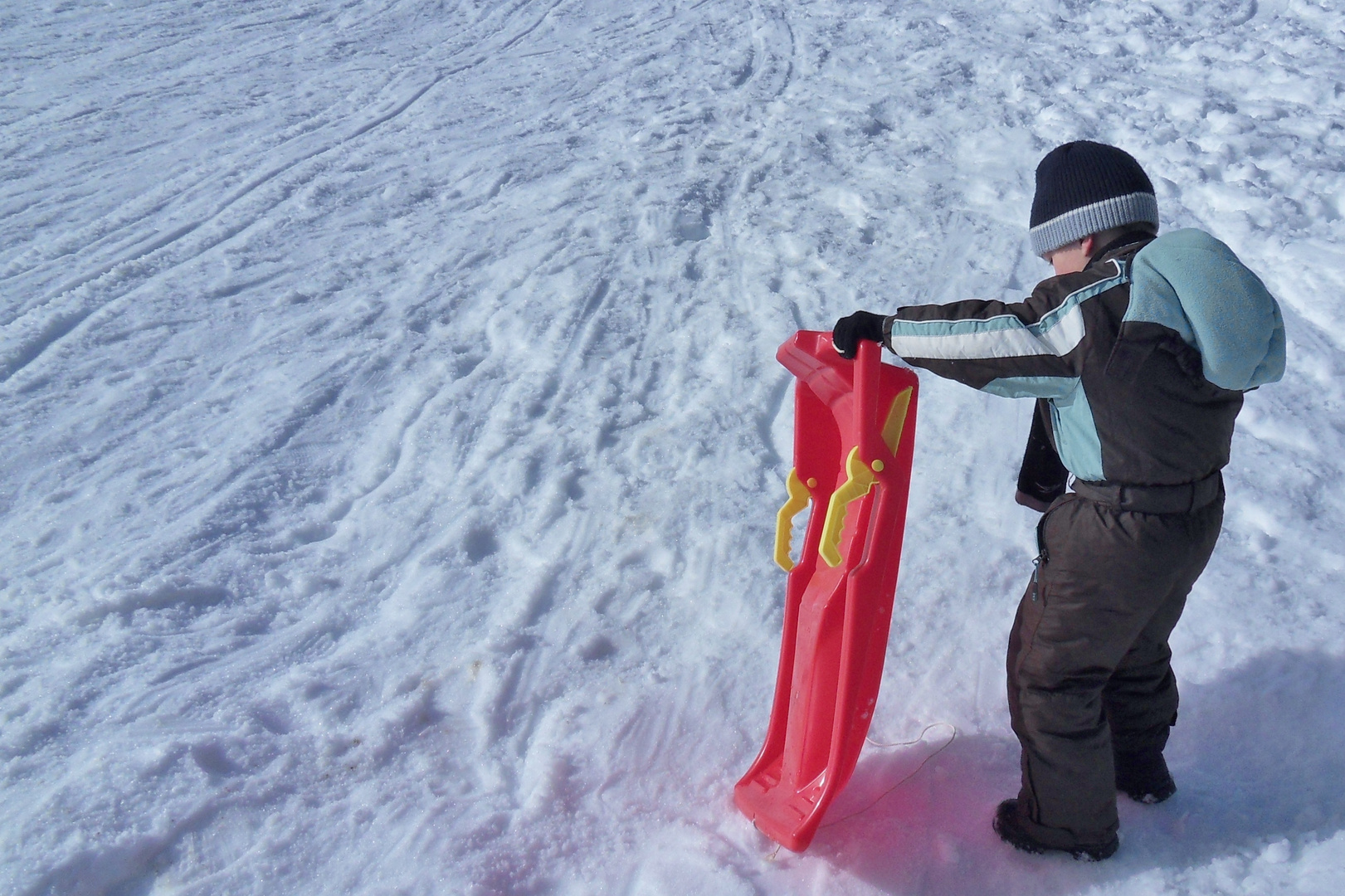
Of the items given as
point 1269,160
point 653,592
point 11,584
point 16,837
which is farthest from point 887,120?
point 16,837

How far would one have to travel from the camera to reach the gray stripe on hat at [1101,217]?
1790mm

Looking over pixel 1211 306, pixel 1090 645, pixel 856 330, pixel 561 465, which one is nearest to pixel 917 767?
pixel 1090 645

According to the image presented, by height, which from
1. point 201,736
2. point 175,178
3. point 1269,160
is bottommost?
point 1269,160

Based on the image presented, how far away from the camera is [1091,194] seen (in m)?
1.80

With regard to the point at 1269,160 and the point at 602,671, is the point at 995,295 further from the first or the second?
the point at 602,671

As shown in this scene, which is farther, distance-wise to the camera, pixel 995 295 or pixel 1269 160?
pixel 1269 160

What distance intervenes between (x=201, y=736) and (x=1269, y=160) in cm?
577

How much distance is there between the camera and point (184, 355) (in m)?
4.02

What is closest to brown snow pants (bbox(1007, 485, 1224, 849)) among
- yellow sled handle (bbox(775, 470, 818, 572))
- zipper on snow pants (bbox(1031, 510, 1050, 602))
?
zipper on snow pants (bbox(1031, 510, 1050, 602))

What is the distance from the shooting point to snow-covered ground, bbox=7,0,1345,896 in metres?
2.10

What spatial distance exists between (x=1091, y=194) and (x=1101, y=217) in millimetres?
50

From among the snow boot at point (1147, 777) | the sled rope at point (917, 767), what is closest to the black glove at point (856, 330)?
the sled rope at point (917, 767)

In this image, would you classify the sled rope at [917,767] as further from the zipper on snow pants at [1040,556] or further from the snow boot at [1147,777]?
the zipper on snow pants at [1040,556]

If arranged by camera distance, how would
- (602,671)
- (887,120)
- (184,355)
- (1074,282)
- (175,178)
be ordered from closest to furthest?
(1074,282) → (602,671) → (184,355) → (175,178) → (887,120)
